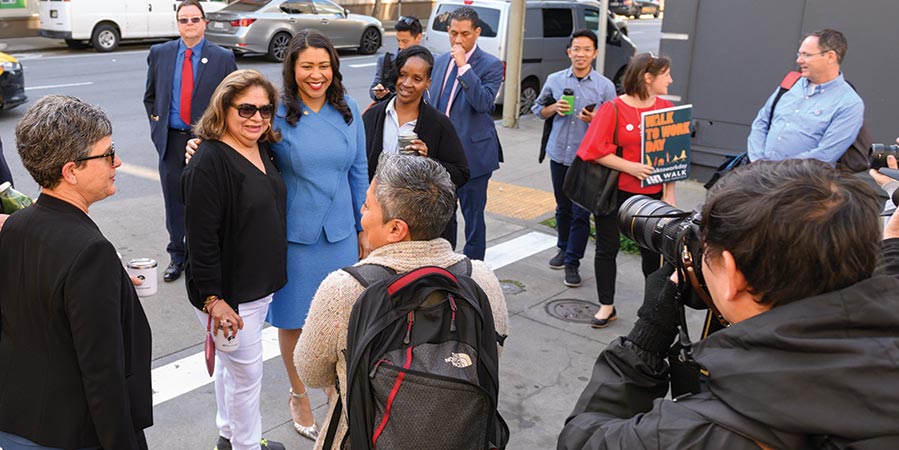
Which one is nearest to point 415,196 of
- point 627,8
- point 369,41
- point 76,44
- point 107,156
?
point 107,156

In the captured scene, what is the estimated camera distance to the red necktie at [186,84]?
5.63 meters

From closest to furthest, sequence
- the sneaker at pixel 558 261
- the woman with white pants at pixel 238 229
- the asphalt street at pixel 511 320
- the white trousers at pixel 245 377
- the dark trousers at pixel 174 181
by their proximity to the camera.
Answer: the woman with white pants at pixel 238 229 < the white trousers at pixel 245 377 < the asphalt street at pixel 511 320 < the dark trousers at pixel 174 181 < the sneaker at pixel 558 261

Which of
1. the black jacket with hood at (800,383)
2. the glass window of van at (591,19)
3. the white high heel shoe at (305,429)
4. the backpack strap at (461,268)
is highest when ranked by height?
the glass window of van at (591,19)

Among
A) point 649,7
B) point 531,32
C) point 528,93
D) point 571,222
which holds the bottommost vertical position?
point 571,222

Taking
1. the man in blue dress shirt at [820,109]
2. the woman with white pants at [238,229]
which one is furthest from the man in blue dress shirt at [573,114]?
the woman with white pants at [238,229]

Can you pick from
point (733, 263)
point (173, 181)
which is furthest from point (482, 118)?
point (733, 263)

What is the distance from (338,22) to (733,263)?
19554 millimetres

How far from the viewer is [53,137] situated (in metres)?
2.38

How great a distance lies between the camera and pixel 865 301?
1371mm

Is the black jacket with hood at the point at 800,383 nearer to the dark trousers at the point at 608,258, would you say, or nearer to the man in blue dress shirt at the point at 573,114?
the dark trousers at the point at 608,258

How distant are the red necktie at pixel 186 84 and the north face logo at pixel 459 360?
4.12 meters

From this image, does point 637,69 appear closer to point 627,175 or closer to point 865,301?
point 627,175

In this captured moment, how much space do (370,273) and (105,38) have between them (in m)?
18.9

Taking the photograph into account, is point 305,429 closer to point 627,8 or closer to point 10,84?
point 10,84
